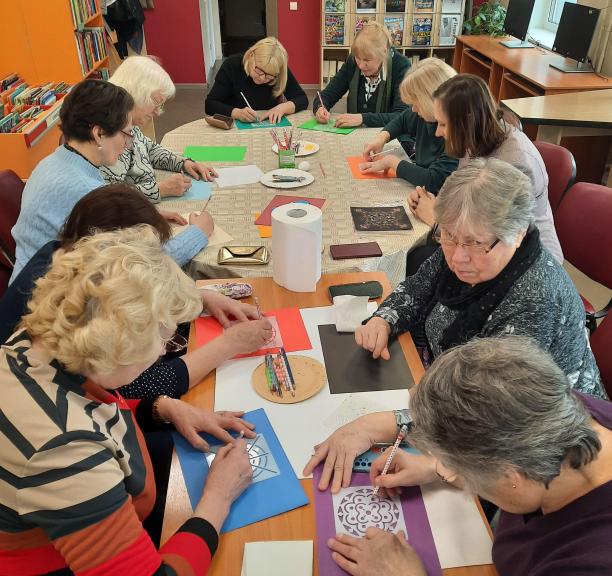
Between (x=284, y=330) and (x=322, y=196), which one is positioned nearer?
(x=284, y=330)

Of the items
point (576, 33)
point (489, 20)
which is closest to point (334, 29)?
point (489, 20)

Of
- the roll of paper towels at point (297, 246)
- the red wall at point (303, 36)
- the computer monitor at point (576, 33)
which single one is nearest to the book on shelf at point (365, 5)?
the red wall at point (303, 36)

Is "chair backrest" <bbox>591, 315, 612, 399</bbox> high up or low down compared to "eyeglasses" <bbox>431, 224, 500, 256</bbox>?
down

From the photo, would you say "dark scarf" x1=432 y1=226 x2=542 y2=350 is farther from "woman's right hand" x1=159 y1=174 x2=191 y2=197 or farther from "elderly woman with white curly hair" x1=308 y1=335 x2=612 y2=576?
"woman's right hand" x1=159 y1=174 x2=191 y2=197

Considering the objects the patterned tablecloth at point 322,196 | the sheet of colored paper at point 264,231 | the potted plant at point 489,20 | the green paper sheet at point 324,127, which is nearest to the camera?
the patterned tablecloth at point 322,196

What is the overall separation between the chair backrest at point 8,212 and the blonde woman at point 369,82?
1722mm

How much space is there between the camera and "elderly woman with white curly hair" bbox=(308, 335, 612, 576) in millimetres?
767

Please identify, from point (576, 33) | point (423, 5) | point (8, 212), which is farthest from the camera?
point (423, 5)

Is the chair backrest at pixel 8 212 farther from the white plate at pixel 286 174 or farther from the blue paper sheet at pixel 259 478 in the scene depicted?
the blue paper sheet at pixel 259 478

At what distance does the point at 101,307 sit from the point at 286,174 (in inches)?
68.2

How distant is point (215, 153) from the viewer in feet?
9.14

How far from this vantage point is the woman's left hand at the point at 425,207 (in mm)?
2092

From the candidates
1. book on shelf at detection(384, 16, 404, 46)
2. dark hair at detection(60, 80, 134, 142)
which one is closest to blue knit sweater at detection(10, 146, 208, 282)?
dark hair at detection(60, 80, 134, 142)

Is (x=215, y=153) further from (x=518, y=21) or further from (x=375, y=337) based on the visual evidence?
(x=518, y=21)
